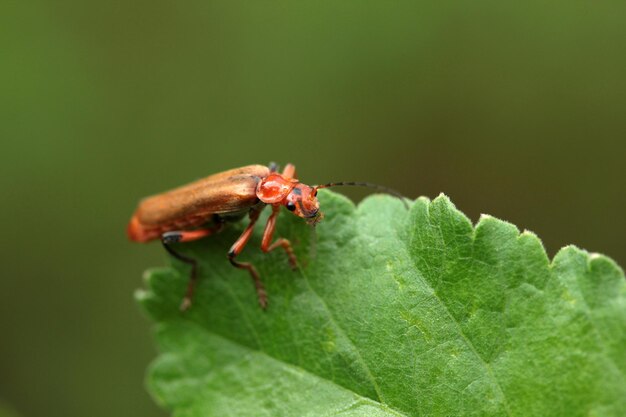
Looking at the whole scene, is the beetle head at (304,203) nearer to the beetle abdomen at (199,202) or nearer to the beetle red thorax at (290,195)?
the beetle red thorax at (290,195)

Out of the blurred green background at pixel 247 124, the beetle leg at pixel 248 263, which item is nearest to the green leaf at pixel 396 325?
the beetle leg at pixel 248 263

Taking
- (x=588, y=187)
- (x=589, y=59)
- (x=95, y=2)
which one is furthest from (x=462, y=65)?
(x=95, y=2)

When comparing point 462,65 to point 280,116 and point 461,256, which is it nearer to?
point 280,116

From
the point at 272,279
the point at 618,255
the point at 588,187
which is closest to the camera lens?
the point at 272,279

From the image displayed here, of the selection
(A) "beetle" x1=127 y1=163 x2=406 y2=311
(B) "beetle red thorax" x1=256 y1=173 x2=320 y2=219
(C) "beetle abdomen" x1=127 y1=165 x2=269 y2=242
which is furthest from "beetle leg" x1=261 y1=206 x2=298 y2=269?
(C) "beetle abdomen" x1=127 y1=165 x2=269 y2=242

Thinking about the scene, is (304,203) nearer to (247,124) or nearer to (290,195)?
(290,195)

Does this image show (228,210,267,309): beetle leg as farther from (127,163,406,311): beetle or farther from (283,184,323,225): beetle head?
(283,184,323,225): beetle head

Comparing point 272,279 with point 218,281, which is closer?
point 272,279
